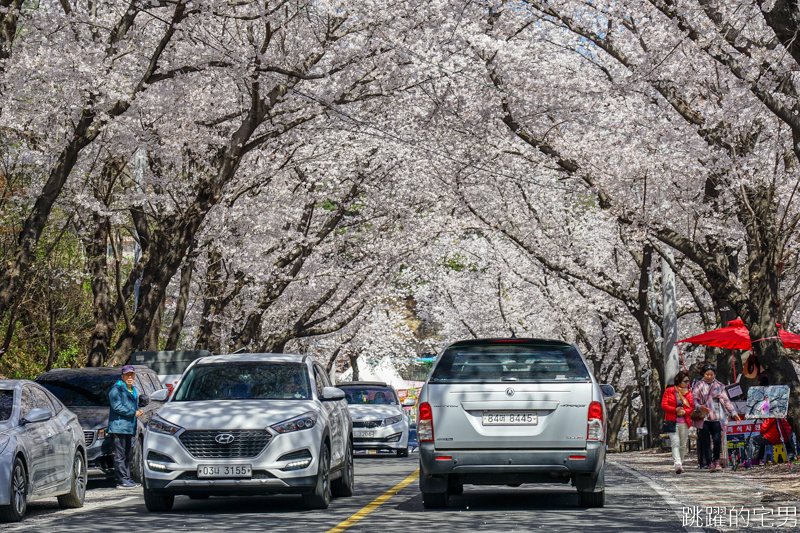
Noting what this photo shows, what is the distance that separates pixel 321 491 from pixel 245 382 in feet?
5.27

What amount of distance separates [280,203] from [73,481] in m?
18.1

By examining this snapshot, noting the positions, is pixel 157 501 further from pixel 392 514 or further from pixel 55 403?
pixel 392 514

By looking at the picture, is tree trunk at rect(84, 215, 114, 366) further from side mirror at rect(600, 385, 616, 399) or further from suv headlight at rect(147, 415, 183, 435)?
side mirror at rect(600, 385, 616, 399)

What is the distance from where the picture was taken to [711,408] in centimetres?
1828

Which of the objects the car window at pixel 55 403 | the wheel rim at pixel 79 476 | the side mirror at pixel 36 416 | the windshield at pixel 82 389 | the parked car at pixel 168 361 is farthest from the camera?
the parked car at pixel 168 361

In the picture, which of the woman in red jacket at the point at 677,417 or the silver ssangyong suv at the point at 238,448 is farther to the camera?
the woman in red jacket at the point at 677,417

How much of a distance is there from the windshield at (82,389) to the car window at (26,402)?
5.34 meters

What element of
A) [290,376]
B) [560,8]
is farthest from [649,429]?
[290,376]

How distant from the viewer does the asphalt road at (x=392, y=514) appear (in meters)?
9.73

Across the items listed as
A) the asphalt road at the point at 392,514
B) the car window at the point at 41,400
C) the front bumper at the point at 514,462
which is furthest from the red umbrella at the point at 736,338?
the car window at the point at 41,400

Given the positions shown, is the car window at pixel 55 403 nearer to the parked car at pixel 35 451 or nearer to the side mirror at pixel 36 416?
the parked car at pixel 35 451

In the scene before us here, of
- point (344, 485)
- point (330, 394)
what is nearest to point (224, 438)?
point (330, 394)

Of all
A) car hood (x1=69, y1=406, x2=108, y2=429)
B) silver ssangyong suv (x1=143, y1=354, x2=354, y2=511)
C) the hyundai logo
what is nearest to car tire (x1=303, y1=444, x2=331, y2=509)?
silver ssangyong suv (x1=143, y1=354, x2=354, y2=511)

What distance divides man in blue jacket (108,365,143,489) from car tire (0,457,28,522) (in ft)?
15.8
